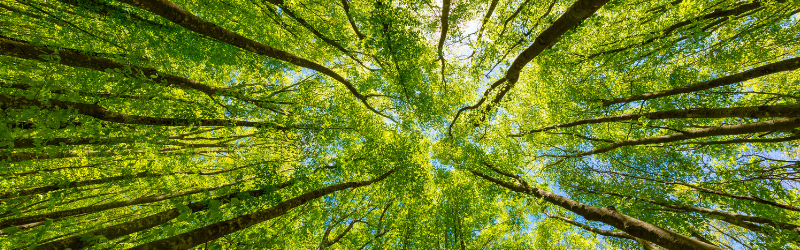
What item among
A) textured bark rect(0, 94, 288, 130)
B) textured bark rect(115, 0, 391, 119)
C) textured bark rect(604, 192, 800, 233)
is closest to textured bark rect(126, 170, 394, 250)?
textured bark rect(0, 94, 288, 130)

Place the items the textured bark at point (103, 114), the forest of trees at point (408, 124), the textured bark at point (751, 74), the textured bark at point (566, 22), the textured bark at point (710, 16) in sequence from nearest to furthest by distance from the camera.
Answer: the textured bark at point (103, 114)
the textured bark at point (566, 22)
the textured bark at point (751, 74)
the forest of trees at point (408, 124)
the textured bark at point (710, 16)

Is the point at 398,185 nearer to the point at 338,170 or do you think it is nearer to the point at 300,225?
the point at 338,170

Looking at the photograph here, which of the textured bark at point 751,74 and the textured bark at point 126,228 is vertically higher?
the textured bark at point 751,74

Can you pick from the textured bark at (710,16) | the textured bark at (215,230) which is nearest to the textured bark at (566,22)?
the textured bark at (710,16)

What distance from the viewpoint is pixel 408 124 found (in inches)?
422

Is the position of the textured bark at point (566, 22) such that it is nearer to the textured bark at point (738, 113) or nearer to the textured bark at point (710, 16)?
the textured bark at point (738, 113)

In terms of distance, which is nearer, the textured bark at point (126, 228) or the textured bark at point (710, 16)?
the textured bark at point (126, 228)

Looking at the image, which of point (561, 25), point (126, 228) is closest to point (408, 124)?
point (561, 25)

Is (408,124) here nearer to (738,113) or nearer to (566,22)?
(566,22)

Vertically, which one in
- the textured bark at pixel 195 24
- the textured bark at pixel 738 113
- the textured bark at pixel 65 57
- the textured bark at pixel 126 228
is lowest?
the textured bark at pixel 126 228

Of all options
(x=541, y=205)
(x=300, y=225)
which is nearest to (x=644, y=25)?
(x=541, y=205)

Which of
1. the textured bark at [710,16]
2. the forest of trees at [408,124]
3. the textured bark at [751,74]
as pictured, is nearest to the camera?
the textured bark at [751,74]

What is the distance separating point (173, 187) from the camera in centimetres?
862

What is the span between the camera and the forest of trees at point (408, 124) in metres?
4.96
